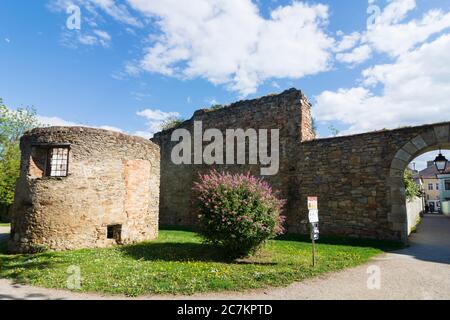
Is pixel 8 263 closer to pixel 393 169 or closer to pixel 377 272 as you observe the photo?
pixel 377 272

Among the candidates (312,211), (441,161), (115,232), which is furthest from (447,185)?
(115,232)

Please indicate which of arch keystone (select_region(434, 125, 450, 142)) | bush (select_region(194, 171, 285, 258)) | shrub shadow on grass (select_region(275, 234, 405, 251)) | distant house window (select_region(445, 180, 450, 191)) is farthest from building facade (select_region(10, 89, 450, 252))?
distant house window (select_region(445, 180, 450, 191))

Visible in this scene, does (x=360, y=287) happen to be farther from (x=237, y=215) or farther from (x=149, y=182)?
(x=149, y=182)

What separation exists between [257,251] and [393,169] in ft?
19.3

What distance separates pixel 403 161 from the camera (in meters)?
10.0

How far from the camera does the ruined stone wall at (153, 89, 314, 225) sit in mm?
13070

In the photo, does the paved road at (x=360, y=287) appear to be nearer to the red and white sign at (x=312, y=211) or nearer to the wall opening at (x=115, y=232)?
the red and white sign at (x=312, y=211)

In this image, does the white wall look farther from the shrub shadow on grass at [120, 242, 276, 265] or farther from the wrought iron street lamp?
the shrub shadow on grass at [120, 242, 276, 265]

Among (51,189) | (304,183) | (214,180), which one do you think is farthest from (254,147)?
(51,189)

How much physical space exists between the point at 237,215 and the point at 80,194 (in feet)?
17.8

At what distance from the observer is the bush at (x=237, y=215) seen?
7156 millimetres

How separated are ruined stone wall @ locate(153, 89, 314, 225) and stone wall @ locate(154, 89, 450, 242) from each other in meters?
0.05

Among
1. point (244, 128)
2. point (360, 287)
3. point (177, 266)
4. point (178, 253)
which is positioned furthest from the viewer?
point (244, 128)

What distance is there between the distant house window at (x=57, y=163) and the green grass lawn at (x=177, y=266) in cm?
273
